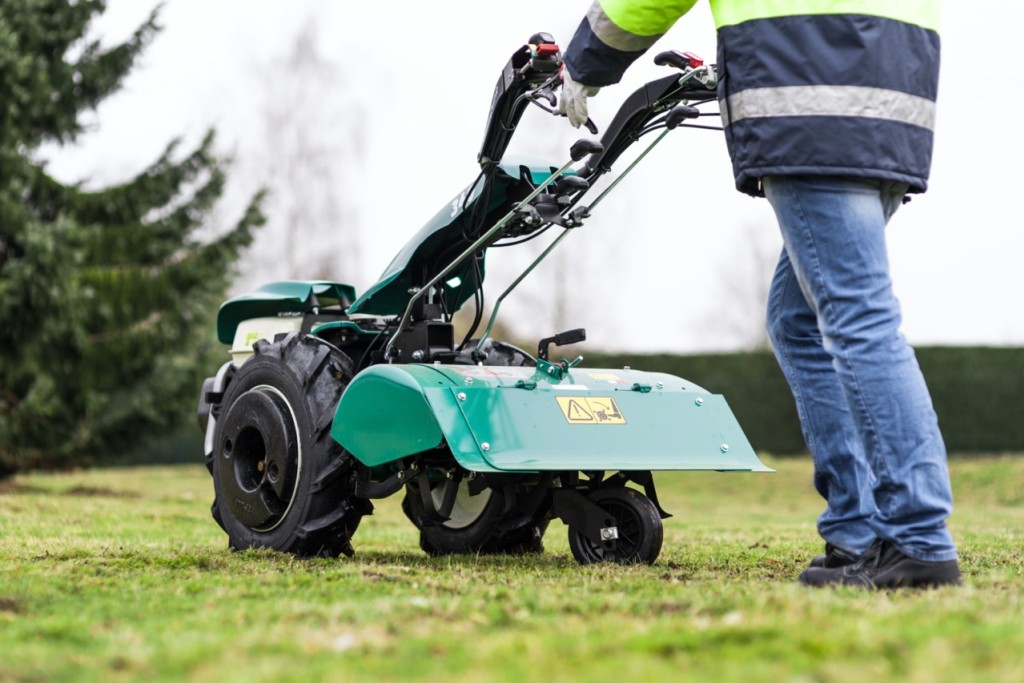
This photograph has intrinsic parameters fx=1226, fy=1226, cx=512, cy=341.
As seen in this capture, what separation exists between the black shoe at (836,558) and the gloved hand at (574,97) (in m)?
1.42

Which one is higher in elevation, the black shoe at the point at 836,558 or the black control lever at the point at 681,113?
the black control lever at the point at 681,113

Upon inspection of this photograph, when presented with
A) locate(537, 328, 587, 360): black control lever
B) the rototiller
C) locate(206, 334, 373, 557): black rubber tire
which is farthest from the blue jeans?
locate(206, 334, 373, 557): black rubber tire

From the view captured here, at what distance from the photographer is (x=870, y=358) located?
9.87 ft

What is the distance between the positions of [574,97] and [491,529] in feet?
6.05

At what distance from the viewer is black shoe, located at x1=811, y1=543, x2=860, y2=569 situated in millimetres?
3195

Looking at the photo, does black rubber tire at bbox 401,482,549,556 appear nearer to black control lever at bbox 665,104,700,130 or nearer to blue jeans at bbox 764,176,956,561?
black control lever at bbox 665,104,700,130

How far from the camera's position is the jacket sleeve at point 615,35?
3312 mm

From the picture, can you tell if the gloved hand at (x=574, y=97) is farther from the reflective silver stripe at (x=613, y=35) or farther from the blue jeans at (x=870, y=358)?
the blue jeans at (x=870, y=358)

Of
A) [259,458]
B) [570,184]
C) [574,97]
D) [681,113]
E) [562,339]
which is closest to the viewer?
[574,97]

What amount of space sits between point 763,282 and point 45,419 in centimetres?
3015

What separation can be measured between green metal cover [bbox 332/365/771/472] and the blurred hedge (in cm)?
1271

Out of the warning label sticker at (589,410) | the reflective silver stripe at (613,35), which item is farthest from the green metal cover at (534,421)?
the reflective silver stripe at (613,35)

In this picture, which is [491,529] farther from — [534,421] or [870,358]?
[870,358]

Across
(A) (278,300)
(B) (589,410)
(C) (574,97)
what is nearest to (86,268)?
(A) (278,300)
